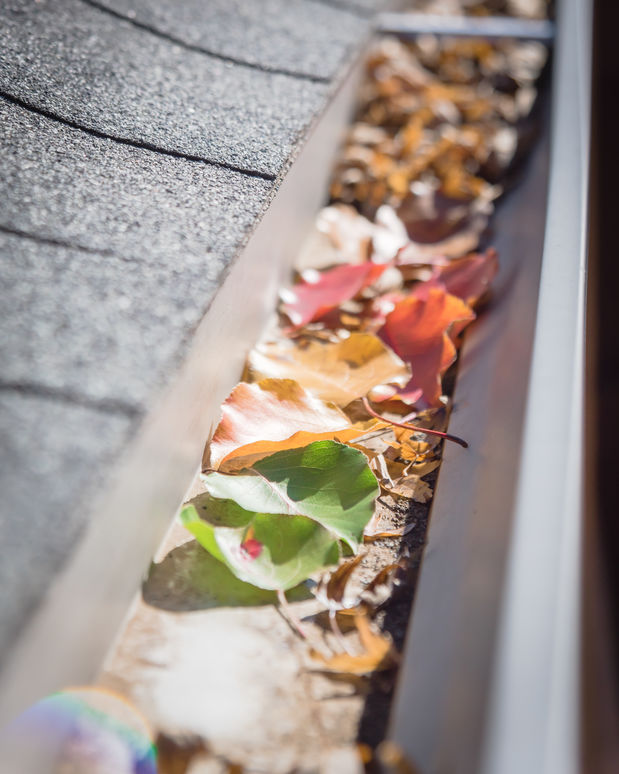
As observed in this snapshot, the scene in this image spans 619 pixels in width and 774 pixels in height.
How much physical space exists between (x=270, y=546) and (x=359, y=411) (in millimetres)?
266

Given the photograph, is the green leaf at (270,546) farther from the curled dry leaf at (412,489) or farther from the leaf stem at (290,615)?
the curled dry leaf at (412,489)

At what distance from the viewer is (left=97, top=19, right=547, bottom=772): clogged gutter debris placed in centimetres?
76

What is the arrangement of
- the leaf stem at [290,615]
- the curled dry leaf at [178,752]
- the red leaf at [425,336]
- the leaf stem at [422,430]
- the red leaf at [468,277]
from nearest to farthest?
the curled dry leaf at [178,752] → the leaf stem at [290,615] → the leaf stem at [422,430] → the red leaf at [425,336] → the red leaf at [468,277]

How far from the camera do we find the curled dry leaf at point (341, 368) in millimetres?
975

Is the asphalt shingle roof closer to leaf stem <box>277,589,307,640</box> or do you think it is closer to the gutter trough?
the gutter trough

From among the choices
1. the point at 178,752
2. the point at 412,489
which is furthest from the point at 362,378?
the point at 178,752

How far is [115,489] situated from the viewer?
63 cm

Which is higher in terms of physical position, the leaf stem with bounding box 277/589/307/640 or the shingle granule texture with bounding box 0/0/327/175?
the shingle granule texture with bounding box 0/0/327/175

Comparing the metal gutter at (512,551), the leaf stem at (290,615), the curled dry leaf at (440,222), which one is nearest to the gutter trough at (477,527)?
the metal gutter at (512,551)

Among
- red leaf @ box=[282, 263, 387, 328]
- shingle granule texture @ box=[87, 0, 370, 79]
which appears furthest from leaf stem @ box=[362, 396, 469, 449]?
shingle granule texture @ box=[87, 0, 370, 79]

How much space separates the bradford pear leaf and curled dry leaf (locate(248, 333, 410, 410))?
7 cm

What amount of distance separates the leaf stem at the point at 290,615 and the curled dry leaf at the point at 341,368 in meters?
0.28

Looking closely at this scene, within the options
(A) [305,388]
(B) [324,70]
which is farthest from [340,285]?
(B) [324,70]

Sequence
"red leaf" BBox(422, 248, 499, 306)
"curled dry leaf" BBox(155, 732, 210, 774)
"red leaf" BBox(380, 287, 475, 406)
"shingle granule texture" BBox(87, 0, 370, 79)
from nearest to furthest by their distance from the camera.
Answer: "curled dry leaf" BBox(155, 732, 210, 774) → "red leaf" BBox(380, 287, 475, 406) → "red leaf" BBox(422, 248, 499, 306) → "shingle granule texture" BBox(87, 0, 370, 79)
